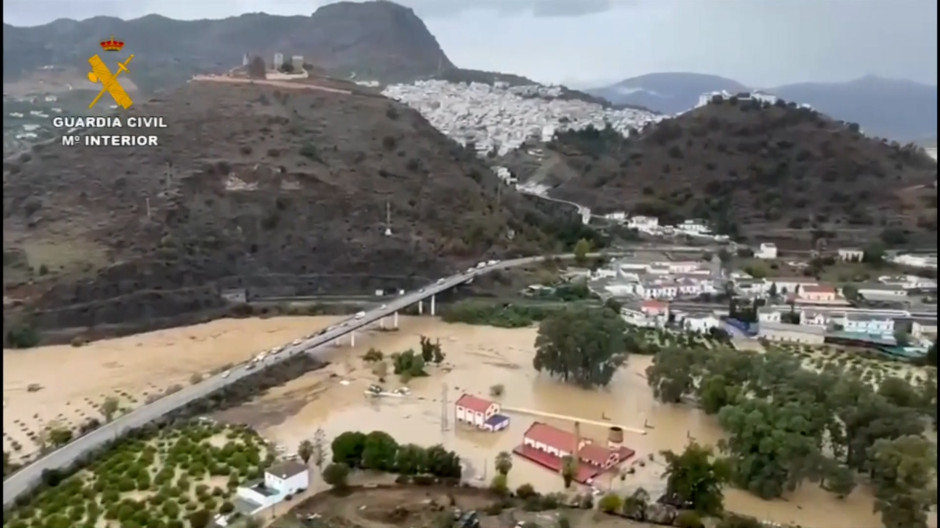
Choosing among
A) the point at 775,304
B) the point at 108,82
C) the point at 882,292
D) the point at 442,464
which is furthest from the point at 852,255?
the point at 108,82

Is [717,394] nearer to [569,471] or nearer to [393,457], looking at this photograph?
[569,471]

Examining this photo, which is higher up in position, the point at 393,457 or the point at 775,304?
the point at 775,304

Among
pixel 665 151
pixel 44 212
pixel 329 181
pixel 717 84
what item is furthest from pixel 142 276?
pixel 717 84

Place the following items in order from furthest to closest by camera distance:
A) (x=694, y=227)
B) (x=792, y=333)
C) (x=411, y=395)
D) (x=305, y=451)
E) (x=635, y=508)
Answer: (x=694, y=227) < (x=792, y=333) < (x=411, y=395) < (x=305, y=451) < (x=635, y=508)

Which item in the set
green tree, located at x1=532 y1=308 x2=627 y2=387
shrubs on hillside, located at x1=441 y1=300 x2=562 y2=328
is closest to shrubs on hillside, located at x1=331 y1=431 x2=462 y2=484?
green tree, located at x1=532 y1=308 x2=627 y2=387

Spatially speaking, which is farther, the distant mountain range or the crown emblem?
the crown emblem

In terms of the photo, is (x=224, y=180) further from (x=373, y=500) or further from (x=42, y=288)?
(x=373, y=500)

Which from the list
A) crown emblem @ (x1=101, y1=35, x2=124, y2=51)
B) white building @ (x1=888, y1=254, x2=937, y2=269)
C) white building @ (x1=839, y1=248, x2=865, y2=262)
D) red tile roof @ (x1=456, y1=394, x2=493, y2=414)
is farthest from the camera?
crown emblem @ (x1=101, y1=35, x2=124, y2=51)

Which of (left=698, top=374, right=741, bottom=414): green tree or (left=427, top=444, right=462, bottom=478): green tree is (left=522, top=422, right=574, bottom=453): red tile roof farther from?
(left=698, top=374, right=741, bottom=414): green tree
